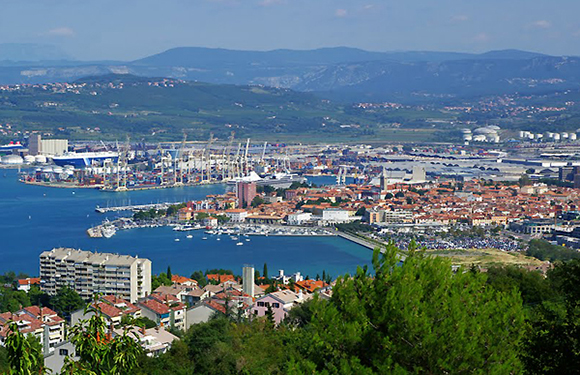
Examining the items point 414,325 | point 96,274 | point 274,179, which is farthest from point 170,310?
point 274,179

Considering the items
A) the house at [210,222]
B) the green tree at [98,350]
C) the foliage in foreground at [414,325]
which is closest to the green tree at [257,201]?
the house at [210,222]

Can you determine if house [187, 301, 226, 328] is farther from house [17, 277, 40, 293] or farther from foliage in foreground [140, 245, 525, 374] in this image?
foliage in foreground [140, 245, 525, 374]

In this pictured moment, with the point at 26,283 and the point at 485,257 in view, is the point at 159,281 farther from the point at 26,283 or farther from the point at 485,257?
the point at 485,257

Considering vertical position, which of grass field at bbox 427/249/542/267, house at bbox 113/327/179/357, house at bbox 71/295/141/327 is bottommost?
grass field at bbox 427/249/542/267

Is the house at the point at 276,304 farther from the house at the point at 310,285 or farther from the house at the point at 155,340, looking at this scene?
the house at the point at 155,340

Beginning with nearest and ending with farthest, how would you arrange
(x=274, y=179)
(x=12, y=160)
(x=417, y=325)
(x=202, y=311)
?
(x=417, y=325)
(x=202, y=311)
(x=274, y=179)
(x=12, y=160)

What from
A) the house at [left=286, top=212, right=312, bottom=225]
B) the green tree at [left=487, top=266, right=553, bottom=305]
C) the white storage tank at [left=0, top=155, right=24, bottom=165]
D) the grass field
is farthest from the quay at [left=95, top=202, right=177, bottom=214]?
the white storage tank at [left=0, top=155, right=24, bottom=165]
